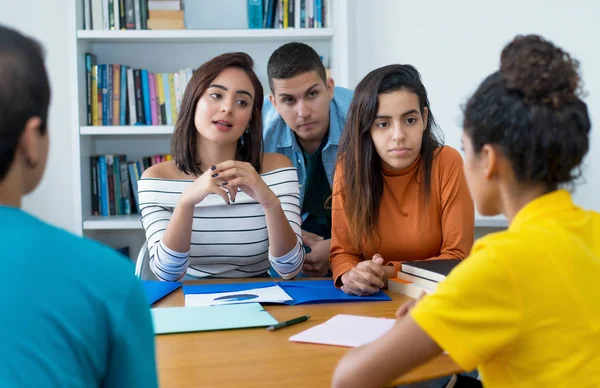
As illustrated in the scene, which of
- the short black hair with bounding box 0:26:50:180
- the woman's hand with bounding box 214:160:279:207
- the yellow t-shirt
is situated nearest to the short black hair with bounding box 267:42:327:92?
the woman's hand with bounding box 214:160:279:207

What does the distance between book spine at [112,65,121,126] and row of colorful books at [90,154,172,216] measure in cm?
20

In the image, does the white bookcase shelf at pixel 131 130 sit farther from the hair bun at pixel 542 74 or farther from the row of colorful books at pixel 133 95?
the hair bun at pixel 542 74

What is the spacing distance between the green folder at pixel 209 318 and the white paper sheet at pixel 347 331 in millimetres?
105

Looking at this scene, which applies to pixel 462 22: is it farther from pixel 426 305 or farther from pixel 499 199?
pixel 426 305

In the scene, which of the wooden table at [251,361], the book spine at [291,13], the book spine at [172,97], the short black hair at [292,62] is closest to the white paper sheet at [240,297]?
the wooden table at [251,361]

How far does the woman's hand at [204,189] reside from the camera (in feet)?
5.66

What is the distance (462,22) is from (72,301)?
2.73m

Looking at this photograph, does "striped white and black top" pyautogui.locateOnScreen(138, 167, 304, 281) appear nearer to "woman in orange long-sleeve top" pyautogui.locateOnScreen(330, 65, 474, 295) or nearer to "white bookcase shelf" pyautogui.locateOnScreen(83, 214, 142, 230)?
"woman in orange long-sleeve top" pyautogui.locateOnScreen(330, 65, 474, 295)

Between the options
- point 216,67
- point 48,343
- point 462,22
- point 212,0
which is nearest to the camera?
point 48,343

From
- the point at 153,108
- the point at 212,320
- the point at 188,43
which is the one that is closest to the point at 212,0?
the point at 188,43

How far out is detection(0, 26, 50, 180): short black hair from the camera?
64cm

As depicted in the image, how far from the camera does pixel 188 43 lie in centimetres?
327

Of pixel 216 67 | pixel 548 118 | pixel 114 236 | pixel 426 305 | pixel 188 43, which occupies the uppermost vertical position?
pixel 188 43

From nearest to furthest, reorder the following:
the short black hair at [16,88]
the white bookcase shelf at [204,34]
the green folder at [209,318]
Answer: the short black hair at [16,88] < the green folder at [209,318] < the white bookcase shelf at [204,34]
